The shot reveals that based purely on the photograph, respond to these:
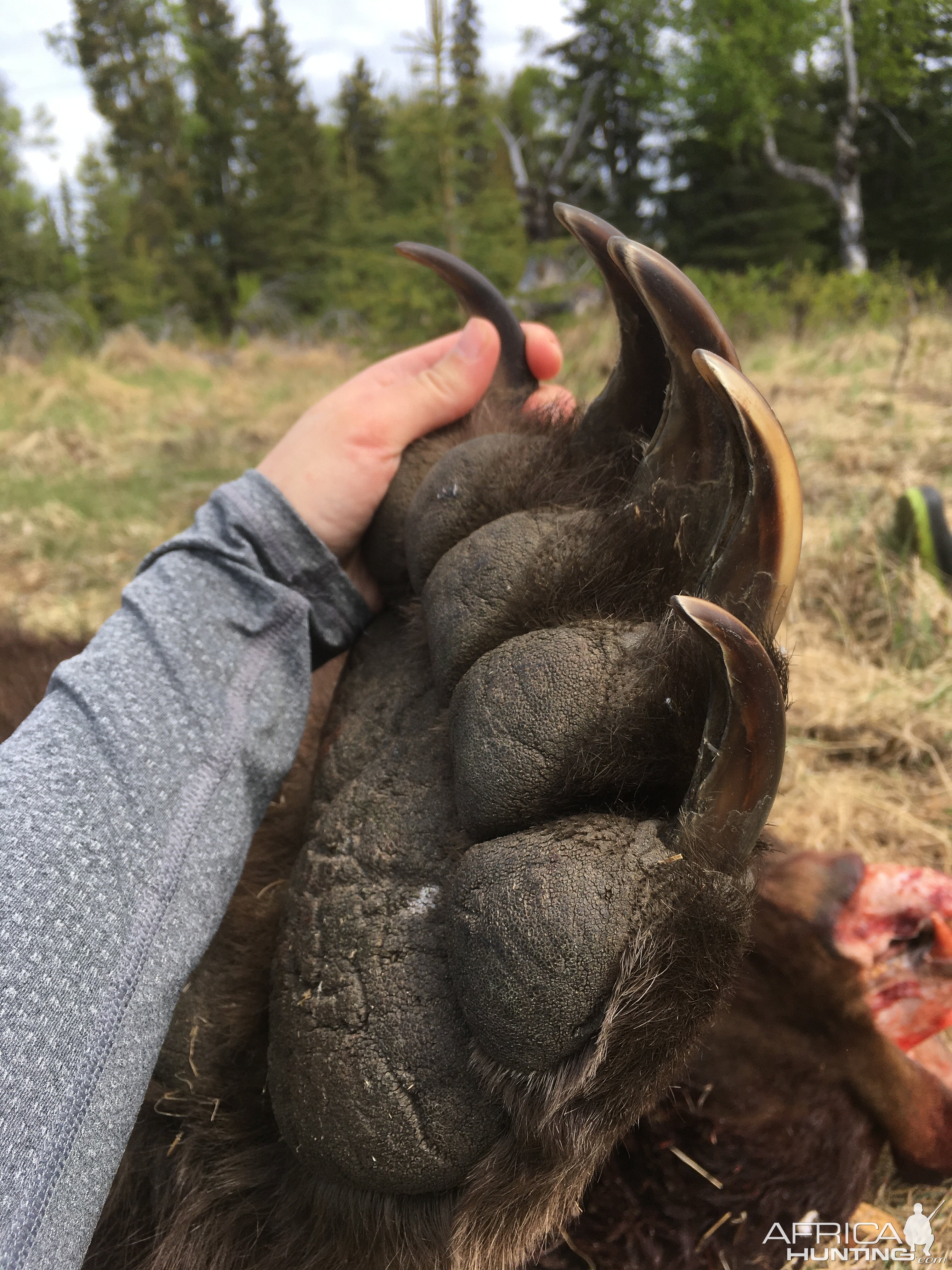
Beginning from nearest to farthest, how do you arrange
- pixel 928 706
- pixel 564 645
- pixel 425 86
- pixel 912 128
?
pixel 564 645 → pixel 928 706 → pixel 425 86 → pixel 912 128

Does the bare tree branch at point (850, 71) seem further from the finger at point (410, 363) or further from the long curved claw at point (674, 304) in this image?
the long curved claw at point (674, 304)

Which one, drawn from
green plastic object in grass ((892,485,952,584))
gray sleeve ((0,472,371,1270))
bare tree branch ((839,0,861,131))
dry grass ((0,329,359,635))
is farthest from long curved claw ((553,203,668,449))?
bare tree branch ((839,0,861,131))

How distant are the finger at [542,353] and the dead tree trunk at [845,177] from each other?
12.9 meters

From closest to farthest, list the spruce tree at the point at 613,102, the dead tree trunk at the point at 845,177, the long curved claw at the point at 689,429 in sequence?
the long curved claw at the point at 689,429, the dead tree trunk at the point at 845,177, the spruce tree at the point at 613,102

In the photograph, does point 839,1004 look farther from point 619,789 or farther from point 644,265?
point 644,265

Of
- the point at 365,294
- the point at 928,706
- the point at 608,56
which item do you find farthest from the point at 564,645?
the point at 608,56

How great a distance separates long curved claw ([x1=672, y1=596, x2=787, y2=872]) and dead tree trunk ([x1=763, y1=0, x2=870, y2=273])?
1373 cm

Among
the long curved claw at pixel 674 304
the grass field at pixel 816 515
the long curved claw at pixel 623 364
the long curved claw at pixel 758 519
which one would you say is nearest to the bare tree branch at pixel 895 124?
the grass field at pixel 816 515

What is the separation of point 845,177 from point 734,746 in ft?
55.9

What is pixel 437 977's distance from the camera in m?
0.71

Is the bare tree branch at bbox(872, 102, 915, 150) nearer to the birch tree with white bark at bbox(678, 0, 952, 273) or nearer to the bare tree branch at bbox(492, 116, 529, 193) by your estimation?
the birch tree with white bark at bbox(678, 0, 952, 273)

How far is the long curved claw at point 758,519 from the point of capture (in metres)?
0.67

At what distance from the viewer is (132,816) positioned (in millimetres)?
859

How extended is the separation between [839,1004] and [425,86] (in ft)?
27.4
